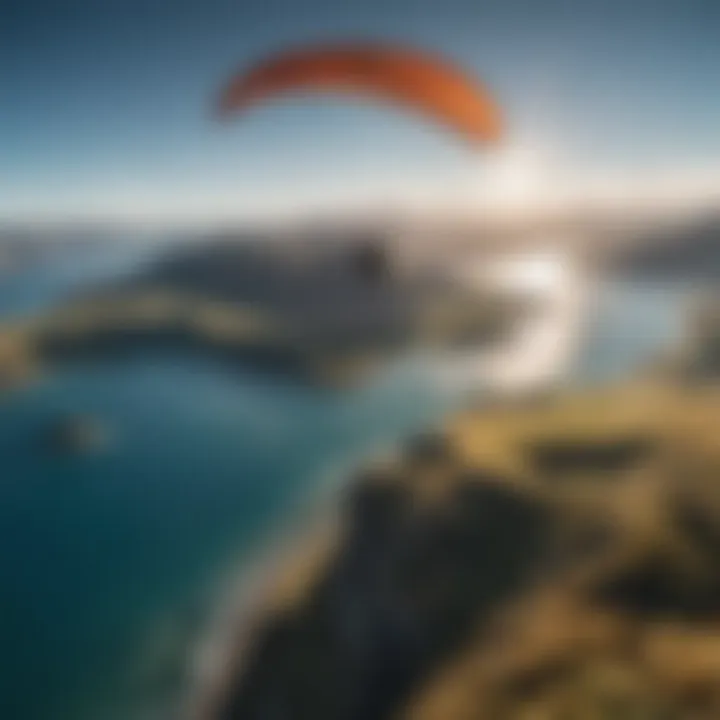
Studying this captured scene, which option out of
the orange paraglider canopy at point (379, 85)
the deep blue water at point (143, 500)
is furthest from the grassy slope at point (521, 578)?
the orange paraglider canopy at point (379, 85)

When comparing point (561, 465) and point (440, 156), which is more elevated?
point (440, 156)

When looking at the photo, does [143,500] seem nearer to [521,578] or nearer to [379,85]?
[521,578]

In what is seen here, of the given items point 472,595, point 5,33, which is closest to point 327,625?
point 472,595

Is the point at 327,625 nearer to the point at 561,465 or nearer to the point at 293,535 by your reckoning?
the point at 293,535

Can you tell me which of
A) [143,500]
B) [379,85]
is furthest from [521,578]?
[379,85]

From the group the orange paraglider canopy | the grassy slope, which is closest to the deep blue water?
the grassy slope
